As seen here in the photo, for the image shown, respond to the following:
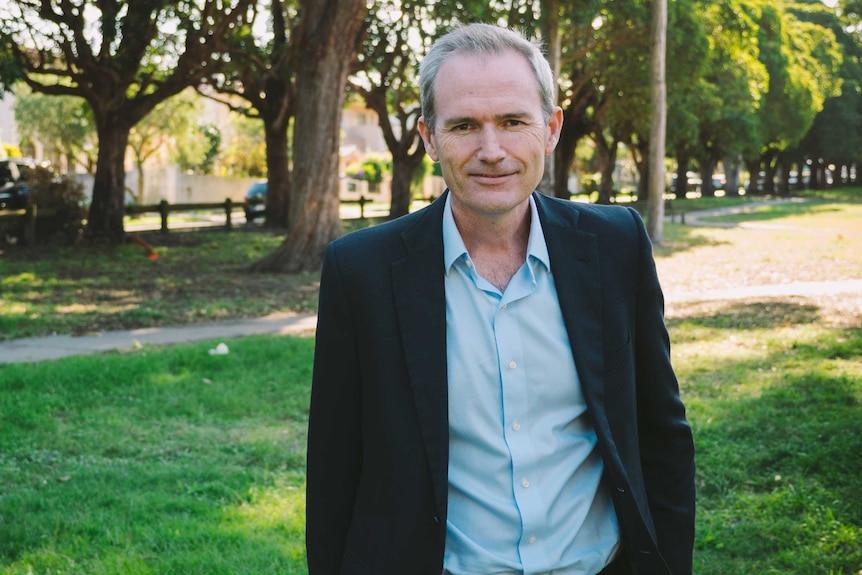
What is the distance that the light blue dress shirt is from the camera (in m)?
2.16

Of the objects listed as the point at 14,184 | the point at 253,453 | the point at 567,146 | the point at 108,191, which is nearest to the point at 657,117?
the point at 108,191

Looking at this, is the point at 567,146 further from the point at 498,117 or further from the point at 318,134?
the point at 498,117

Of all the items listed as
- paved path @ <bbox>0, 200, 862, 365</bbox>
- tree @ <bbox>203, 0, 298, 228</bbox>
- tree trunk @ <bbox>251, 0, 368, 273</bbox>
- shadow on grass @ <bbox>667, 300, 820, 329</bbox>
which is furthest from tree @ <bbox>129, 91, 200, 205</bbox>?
shadow on grass @ <bbox>667, 300, 820, 329</bbox>

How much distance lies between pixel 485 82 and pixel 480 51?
2.9 inches

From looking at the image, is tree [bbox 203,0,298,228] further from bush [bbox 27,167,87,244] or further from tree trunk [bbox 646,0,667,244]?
tree trunk [bbox 646,0,667,244]

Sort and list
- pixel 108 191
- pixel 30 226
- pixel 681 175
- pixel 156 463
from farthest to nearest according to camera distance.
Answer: pixel 681 175 < pixel 108 191 < pixel 30 226 < pixel 156 463

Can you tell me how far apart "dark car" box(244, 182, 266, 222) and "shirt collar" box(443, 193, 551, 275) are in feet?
105

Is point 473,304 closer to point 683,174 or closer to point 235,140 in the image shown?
point 683,174

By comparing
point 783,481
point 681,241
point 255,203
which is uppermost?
point 255,203

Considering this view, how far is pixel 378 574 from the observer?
218 centimetres

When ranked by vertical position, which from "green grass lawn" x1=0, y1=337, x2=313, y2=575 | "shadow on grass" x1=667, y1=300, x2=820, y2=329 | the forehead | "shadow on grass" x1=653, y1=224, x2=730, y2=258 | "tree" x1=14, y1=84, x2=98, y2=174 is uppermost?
"tree" x1=14, y1=84, x2=98, y2=174

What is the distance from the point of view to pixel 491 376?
7.17 feet

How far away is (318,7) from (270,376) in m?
10.6

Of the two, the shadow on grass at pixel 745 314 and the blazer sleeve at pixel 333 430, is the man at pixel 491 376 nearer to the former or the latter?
the blazer sleeve at pixel 333 430
